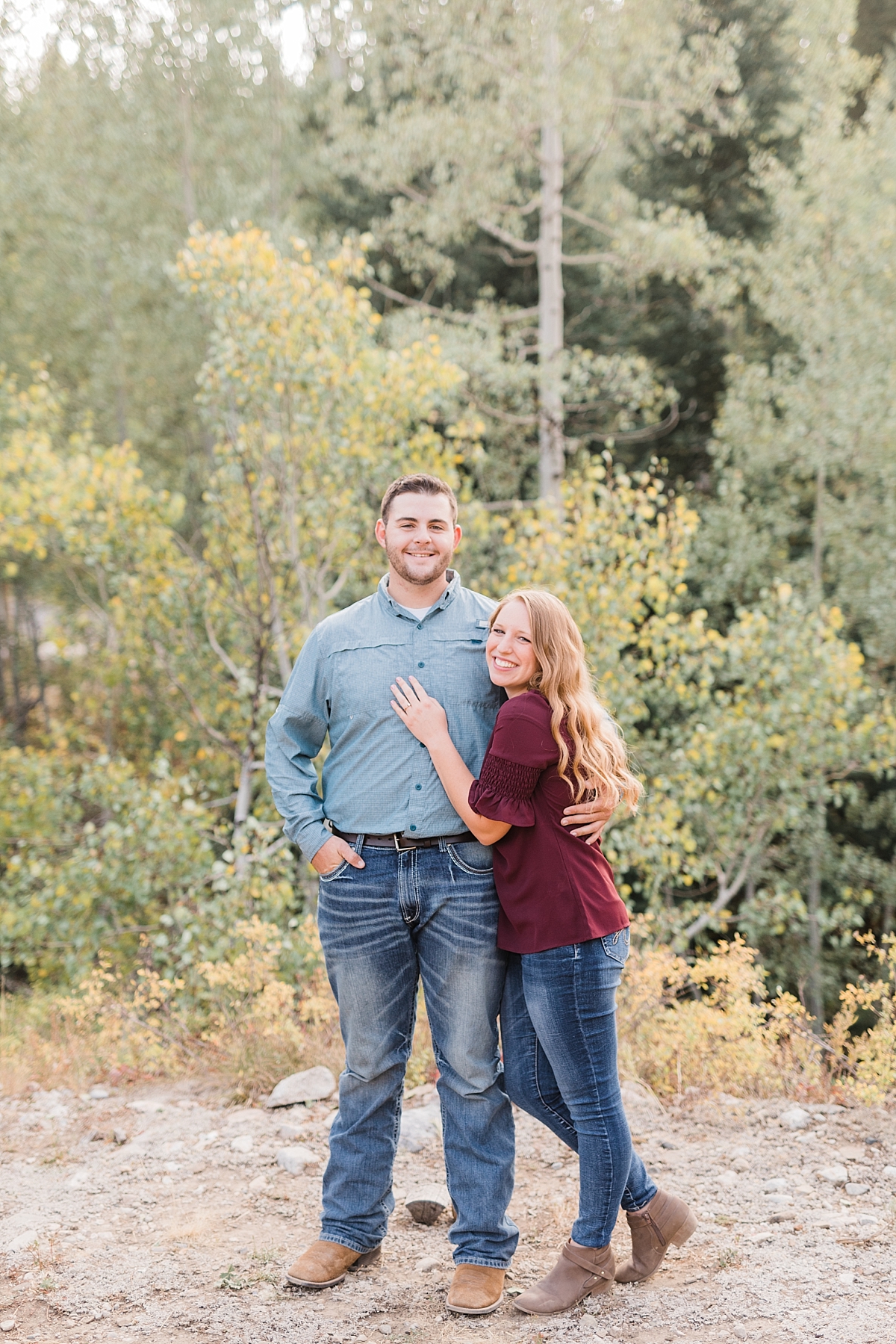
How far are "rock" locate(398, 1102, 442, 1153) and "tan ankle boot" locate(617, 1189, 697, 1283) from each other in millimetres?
1188

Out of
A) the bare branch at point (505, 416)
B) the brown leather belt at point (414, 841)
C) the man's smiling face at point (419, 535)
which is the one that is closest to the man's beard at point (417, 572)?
the man's smiling face at point (419, 535)

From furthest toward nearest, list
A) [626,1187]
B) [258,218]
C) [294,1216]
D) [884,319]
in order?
[258,218]
[884,319]
[294,1216]
[626,1187]

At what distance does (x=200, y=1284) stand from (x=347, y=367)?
20.0ft

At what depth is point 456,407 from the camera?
10789 millimetres

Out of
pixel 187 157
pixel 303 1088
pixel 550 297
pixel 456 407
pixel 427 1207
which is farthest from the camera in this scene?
pixel 187 157

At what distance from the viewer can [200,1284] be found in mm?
3031

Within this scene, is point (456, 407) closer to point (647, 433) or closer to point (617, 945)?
point (647, 433)

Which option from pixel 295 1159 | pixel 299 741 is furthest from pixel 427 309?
pixel 295 1159

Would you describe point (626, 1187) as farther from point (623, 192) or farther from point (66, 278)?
point (66, 278)

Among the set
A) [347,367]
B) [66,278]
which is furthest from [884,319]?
[66,278]

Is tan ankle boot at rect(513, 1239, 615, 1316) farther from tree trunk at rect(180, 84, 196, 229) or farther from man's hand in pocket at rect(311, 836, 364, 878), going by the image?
tree trunk at rect(180, 84, 196, 229)

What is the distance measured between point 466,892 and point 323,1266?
115 centimetres

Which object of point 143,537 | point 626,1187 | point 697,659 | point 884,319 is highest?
point 884,319

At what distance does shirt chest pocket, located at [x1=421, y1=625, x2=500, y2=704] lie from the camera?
2988mm
